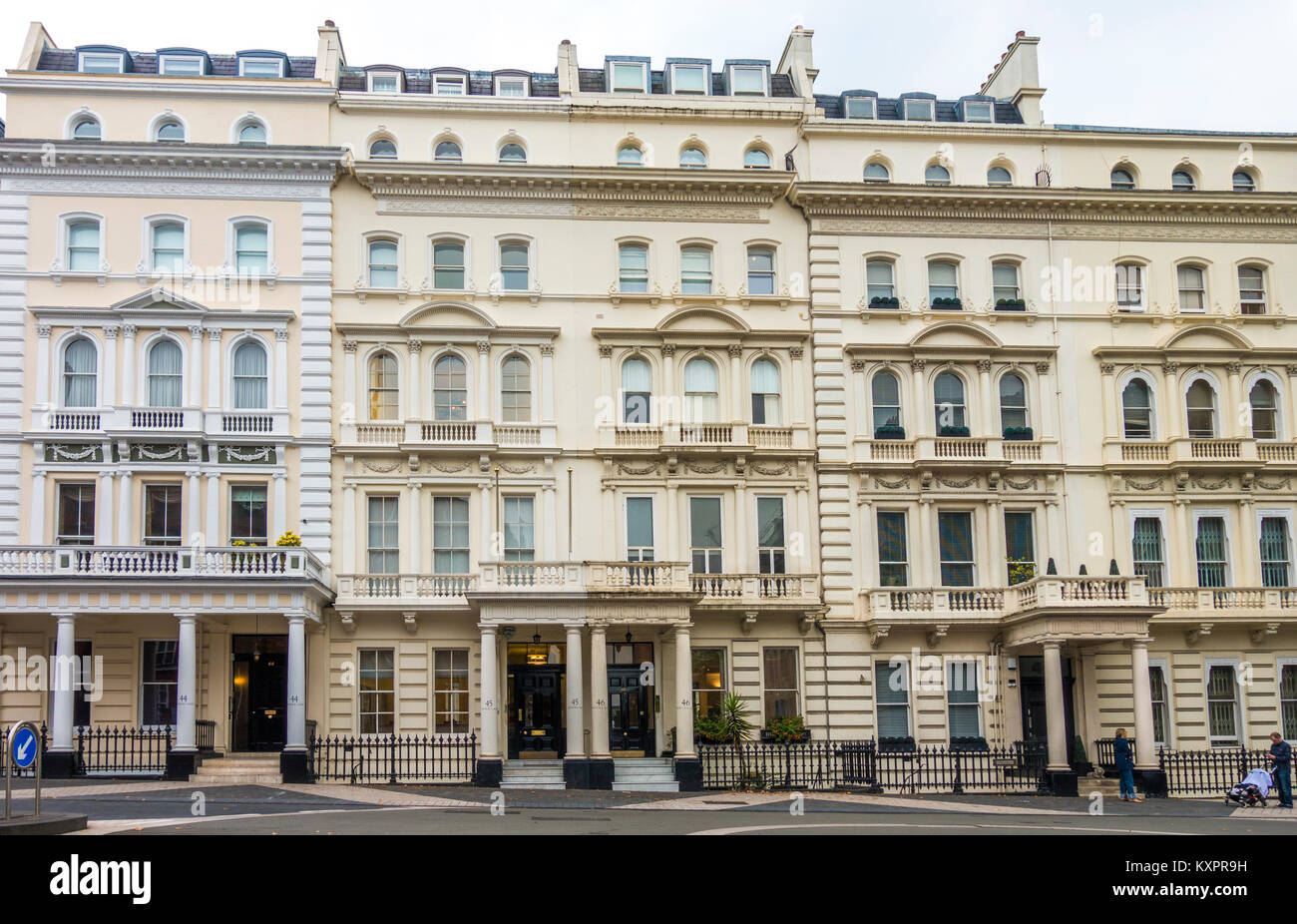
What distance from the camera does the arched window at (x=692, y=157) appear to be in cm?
3644

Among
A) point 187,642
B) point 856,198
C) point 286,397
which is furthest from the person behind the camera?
point 856,198

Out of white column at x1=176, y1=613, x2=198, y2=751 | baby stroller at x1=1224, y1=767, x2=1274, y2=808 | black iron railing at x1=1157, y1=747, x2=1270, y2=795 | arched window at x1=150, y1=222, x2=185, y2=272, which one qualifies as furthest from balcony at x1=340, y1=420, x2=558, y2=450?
baby stroller at x1=1224, y1=767, x2=1274, y2=808

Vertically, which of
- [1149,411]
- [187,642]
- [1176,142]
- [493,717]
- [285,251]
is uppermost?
[1176,142]

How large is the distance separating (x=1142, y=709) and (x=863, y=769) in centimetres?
681

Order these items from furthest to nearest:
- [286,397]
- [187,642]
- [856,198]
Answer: [856,198] → [286,397] → [187,642]

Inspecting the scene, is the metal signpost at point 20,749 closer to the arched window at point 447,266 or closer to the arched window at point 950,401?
the arched window at point 447,266

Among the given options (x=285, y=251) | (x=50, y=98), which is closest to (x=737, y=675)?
(x=285, y=251)

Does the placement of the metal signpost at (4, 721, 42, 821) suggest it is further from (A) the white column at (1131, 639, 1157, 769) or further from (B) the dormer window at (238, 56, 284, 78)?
(A) the white column at (1131, 639, 1157, 769)

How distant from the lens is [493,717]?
101 ft

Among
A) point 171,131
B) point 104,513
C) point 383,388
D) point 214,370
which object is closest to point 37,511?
point 104,513

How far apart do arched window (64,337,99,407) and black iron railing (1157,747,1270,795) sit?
2780 centimetres

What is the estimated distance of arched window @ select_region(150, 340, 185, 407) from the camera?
33.3 metres

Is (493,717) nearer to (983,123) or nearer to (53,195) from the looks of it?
(53,195)

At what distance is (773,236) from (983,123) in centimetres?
696
